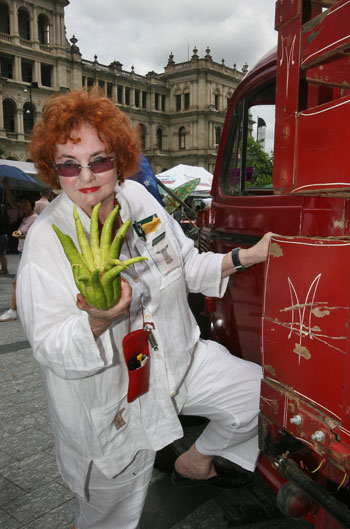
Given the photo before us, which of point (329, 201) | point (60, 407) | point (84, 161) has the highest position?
point (84, 161)

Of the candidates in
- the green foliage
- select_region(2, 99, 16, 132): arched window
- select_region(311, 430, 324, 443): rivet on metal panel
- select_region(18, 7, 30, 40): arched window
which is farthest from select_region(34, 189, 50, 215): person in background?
select_region(18, 7, 30, 40): arched window

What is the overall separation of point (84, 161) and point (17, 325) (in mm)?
4651

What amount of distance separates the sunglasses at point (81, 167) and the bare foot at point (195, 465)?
143 centimetres

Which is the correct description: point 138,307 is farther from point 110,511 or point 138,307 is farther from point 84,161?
point 110,511

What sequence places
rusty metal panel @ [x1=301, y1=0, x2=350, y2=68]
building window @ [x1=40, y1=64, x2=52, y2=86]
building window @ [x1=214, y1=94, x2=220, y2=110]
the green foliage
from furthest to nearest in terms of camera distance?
building window @ [x1=214, y1=94, x2=220, y2=110]
building window @ [x1=40, y1=64, x2=52, y2=86]
the green foliage
rusty metal panel @ [x1=301, y1=0, x2=350, y2=68]

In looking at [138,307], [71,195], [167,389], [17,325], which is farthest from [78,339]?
[17,325]

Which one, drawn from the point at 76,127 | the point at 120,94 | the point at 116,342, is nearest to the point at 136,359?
the point at 116,342

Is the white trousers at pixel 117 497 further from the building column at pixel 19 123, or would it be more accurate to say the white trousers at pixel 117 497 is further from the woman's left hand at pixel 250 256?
the building column at pixel 19 123

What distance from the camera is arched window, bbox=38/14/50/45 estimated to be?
4169 cm

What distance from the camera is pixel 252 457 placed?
200 cm

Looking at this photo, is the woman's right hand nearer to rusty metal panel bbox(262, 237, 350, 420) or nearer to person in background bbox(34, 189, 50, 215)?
rusty metal panel bbox(262, 237, 350, 420)

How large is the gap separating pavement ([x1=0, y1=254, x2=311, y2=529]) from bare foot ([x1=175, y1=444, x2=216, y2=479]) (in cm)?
10

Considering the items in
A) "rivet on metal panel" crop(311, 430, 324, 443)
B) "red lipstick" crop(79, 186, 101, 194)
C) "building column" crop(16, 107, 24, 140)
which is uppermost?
"building column" crop(16, 107, 24, 140)

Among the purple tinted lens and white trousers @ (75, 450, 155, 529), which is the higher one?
the purple tinted lens
